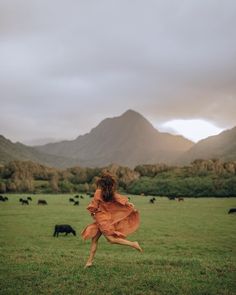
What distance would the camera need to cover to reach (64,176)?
152625 millimetres

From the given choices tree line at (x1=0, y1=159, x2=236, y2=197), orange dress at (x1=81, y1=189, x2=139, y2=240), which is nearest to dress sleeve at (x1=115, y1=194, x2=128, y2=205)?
orange dress at (x1=81, y1=189, x2=139, y2=240)

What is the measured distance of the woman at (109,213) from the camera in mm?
9664

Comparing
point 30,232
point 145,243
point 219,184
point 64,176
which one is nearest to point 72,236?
point 30,232

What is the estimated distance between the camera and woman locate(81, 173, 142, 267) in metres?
9.66

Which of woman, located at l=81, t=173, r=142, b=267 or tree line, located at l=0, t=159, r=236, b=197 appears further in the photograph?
tree line, located at l=0, t=159, r=236, b=197

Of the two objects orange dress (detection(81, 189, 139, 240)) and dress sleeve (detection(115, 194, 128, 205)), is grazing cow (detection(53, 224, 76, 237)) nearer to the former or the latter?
orange dress (detection(81, 189, 139, 240))

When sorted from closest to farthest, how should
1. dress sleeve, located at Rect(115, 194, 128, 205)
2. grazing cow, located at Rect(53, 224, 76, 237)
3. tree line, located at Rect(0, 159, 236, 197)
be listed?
dress sleeve, located at Rect(115, 194, 128, 205)
grazing cow, located at Rect(53, 224, 76, 237)
tree line, located at Rect(0, 159, 236, 197)

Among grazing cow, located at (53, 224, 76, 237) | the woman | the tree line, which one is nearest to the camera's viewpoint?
the woman

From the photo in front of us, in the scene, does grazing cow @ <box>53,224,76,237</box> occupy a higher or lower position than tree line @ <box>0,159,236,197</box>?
lower

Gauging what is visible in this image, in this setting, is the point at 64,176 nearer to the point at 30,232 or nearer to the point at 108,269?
the point at 30,232

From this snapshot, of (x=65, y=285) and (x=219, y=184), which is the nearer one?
(x=65, y=285)

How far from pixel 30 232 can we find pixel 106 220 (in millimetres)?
21395

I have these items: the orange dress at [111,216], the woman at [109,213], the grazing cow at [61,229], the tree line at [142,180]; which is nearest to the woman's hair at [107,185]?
the woman at [109,213]

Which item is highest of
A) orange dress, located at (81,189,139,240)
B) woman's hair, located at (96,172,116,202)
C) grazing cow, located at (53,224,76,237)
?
woman's hair, located at (96,172,116,202)
